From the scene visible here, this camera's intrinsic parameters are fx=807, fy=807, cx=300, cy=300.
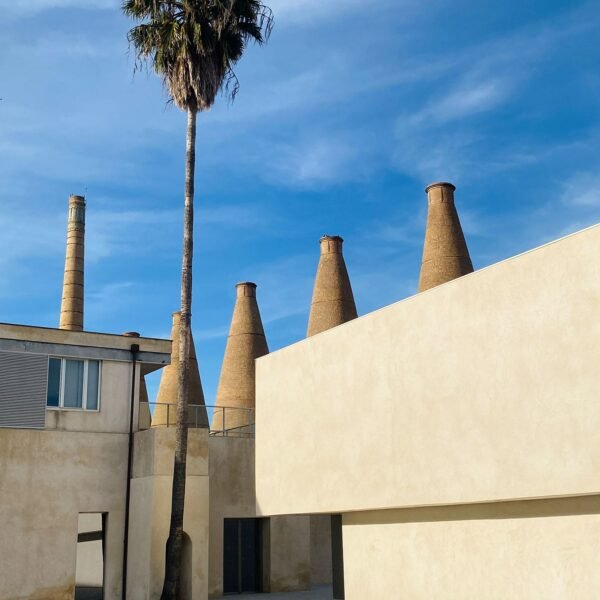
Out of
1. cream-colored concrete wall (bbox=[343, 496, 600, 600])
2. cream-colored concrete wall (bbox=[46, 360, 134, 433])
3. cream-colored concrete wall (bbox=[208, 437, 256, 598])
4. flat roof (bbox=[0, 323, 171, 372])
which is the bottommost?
cream-colored concrete wall (bbox=[343, 496, 600, 600])

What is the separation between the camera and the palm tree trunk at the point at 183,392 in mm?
21828

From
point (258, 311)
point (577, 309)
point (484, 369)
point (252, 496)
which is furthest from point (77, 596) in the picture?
point (577, 309)

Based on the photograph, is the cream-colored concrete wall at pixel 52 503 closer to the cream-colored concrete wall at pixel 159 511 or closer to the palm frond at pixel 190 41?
the cream-colored concrete wall at pixel 159 511

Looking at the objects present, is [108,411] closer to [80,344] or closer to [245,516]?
[80,344]

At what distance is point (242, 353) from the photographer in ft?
143

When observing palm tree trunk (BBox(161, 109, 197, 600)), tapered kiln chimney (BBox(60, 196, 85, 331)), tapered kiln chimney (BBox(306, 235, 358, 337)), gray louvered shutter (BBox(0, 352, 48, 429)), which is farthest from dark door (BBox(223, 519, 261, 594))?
tapered kiln chimney (BBox(60, 196, 85, 331))

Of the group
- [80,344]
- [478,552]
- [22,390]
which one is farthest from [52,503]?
[478,552]

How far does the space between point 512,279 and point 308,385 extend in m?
7.89

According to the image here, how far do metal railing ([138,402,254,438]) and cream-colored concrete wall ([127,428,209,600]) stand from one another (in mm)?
1466

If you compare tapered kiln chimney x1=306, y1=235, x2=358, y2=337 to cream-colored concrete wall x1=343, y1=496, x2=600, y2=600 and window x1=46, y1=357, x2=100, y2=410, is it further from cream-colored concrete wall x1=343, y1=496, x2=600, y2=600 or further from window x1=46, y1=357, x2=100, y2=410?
cream-colored concrete wall x1=343, y1=496, x2=600, y2=600

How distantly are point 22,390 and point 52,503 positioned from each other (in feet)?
11.1

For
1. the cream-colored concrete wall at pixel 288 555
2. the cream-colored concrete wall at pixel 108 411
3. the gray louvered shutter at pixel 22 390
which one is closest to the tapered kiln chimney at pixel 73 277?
the cream-colored concrete wall at pixel 108 411

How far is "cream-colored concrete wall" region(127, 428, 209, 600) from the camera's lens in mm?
22703

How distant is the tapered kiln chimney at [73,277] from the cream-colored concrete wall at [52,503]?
19693 mm
